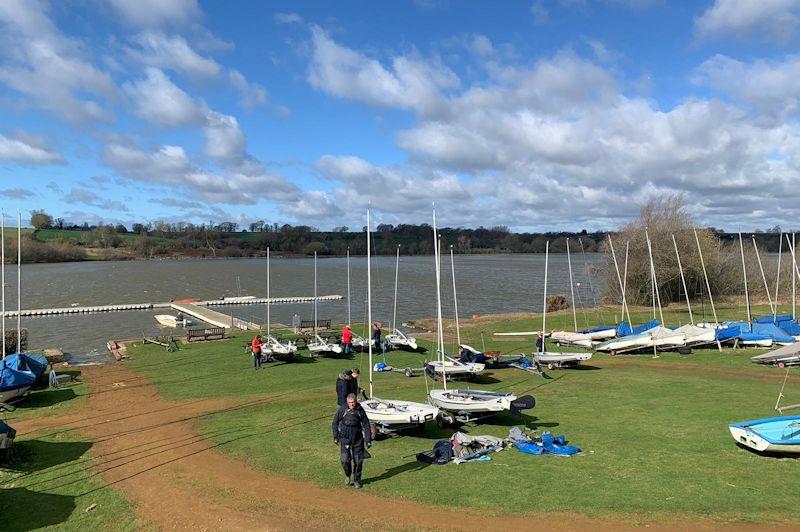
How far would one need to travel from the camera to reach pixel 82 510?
11141mm

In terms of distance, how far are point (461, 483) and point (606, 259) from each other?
5708 cm

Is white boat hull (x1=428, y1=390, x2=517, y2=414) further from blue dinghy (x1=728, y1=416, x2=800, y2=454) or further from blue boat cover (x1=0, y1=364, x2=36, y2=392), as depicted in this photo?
blue boat cover (x1=0, y1=364, x2=36, y2=392)

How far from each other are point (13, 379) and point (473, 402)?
17486 mm

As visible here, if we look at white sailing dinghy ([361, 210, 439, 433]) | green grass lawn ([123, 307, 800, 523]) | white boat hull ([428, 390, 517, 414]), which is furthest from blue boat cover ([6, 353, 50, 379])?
white boat hull ([428, 390, 517, 414])

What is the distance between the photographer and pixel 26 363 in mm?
22688

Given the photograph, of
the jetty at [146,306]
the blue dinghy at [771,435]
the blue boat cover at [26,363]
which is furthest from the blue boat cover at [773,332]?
the blue boat cover at [26,363]

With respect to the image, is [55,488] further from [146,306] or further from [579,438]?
[146,306]

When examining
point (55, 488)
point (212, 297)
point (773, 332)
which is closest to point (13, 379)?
point (55, 488)

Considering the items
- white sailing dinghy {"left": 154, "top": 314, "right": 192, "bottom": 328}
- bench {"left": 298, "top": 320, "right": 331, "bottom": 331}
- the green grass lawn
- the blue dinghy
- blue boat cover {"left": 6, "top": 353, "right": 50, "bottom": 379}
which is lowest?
white sailing dinghy {"left": 154, "top": 314, "right": 192, "bottom": 328}

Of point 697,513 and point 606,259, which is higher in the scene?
point 606,259

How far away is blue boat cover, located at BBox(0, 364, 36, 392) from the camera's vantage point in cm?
1998

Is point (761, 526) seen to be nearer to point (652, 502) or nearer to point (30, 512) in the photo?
point (652, 502)

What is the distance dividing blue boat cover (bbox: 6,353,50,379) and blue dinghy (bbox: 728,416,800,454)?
25878 mm

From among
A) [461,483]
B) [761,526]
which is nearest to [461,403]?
[461,483]
